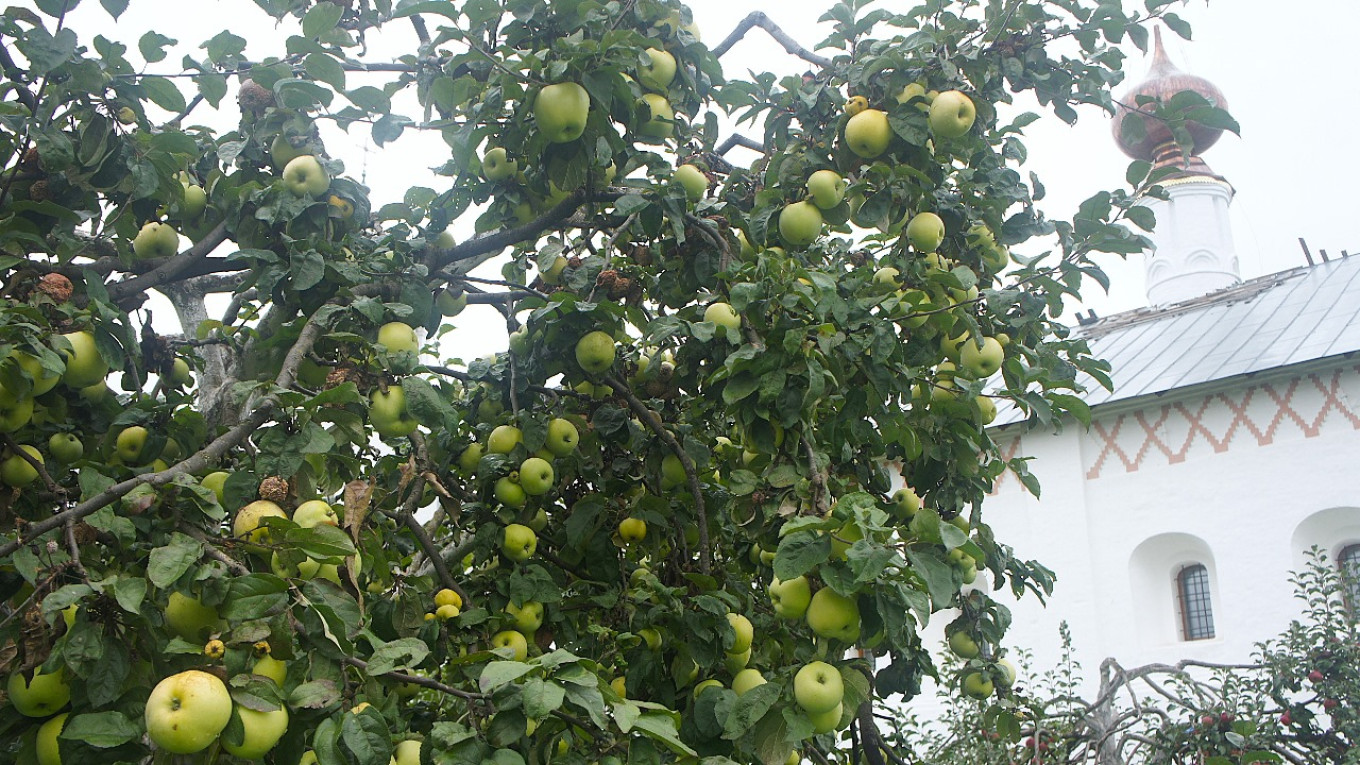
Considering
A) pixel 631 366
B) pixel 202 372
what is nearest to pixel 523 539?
pixel 631 366

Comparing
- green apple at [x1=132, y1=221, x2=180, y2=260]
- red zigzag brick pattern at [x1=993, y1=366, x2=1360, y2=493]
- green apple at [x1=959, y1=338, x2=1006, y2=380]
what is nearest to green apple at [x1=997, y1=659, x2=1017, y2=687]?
green apple at [x1=959, y1=338, x2=1006, y2=380]

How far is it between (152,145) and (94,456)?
2.40 ft

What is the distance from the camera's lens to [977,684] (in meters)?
3.60

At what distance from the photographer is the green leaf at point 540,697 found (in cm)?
164

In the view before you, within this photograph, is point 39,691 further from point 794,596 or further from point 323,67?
point 323,67

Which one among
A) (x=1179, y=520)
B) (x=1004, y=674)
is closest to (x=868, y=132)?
(x=1004, y=674)

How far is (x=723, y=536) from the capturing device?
3.27m

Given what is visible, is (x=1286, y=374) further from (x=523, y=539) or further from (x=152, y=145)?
(x=152, y=145)

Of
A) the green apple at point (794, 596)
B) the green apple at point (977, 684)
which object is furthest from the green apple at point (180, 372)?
the green apple at point (977, 684)

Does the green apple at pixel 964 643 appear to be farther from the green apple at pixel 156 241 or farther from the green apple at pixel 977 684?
the green apple at pixel 156 241

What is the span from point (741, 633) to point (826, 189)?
1062 mm

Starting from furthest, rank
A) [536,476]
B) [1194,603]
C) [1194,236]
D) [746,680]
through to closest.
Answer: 1. [1194,236]
2. [1194,603]
3. [536,476]
4. [746,680]

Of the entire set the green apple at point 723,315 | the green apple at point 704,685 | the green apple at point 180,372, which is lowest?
the green apple at point 704,685

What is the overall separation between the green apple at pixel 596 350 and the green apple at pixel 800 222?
20.0 inches
